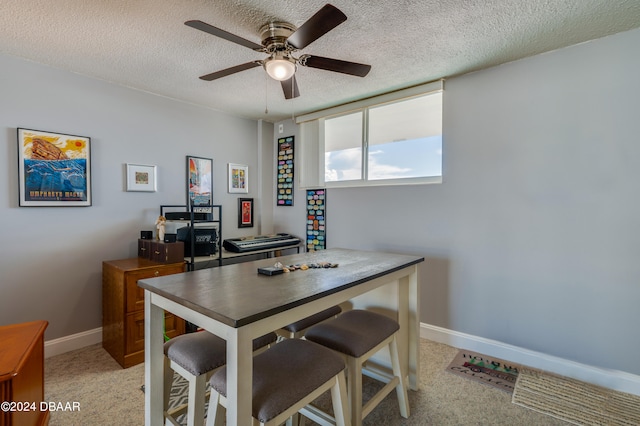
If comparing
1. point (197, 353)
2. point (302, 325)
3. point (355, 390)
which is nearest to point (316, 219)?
point (302, 325)

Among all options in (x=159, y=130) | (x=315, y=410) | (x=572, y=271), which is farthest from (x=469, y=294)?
(x=159, y=130)

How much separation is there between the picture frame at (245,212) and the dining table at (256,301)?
6.19ft

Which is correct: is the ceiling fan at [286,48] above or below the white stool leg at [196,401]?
above

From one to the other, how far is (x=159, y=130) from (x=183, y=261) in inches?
54.0

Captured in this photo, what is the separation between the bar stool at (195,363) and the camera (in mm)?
1312

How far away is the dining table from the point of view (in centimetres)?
100

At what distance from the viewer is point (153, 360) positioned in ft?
4.57

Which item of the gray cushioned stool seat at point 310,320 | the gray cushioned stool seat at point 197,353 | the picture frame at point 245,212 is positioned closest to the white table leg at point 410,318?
the gray cushioned stool seat at point 310,320

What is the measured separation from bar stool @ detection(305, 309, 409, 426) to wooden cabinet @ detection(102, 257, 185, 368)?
149 cm

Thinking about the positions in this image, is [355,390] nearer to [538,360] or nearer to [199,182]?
[538,360]

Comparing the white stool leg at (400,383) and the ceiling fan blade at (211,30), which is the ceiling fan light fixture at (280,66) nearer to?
the ceiling fan blade at (211,30)

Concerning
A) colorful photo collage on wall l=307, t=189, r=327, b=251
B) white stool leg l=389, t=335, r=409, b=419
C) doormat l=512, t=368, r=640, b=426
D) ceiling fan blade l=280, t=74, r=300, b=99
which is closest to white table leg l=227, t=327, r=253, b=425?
white stool leg l=389, t=335, r=409, b=419

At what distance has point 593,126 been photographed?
6.89ft

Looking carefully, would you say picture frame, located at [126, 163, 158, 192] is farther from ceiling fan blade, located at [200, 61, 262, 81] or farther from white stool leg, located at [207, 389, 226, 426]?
white stool leg, located at [207, 389, 226, 426]
